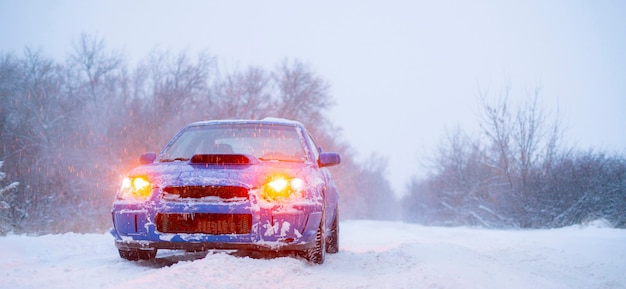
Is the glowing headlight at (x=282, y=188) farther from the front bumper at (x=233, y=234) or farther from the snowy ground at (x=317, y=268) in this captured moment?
the snowy ground at (x=317, y=268)

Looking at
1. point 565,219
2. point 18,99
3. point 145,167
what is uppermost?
point 18,99

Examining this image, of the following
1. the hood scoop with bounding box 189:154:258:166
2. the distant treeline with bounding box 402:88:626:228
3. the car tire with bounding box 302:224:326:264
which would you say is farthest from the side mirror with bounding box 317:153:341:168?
the distant treeline with bounding box 402:88:626:228

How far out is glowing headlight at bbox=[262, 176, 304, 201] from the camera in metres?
4.86

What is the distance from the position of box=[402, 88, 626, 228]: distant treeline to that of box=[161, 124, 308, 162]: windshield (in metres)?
10.7

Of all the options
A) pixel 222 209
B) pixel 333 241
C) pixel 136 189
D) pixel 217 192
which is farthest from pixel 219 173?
pixel 333 241

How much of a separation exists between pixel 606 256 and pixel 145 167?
5804 millimetres

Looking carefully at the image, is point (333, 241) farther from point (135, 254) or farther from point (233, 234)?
point (135, 254)

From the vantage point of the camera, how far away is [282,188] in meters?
4.92

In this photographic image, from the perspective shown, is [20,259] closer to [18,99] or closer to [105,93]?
[18,99]

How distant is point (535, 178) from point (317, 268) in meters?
13.7

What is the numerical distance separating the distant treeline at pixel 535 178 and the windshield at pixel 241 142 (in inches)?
423

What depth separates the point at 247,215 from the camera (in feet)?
15.6

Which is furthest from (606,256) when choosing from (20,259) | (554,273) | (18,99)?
(18,99)

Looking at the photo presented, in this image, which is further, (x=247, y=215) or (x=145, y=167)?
(x=145, y=167)
